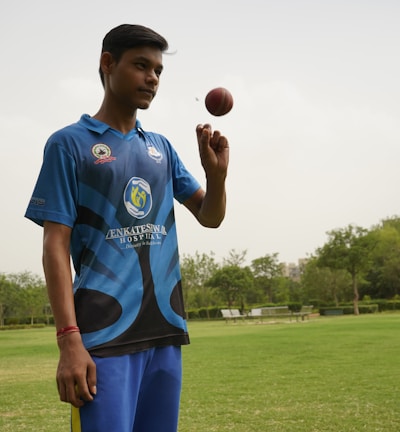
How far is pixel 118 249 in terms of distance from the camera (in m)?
2.16

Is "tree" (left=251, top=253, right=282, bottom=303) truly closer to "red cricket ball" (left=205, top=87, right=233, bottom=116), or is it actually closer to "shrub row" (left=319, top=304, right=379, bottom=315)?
"shrub row" (left=319, top=304, right=379, bottom=315)

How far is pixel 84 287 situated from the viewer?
6.91ft

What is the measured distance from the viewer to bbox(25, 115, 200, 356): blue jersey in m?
2.09

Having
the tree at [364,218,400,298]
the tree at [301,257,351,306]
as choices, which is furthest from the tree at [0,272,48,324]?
the tree at [364,218,400,298]

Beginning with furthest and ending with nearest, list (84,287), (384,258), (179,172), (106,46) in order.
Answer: (384,258) → (179,172) → (106,46) → (84,287)

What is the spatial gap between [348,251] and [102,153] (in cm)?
4948

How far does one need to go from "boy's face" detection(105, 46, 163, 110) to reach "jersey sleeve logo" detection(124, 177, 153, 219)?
13.6 inches

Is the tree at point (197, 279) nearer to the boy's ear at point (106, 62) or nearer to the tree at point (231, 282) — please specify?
the tree at point (231, 282)

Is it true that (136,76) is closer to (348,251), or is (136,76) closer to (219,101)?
(219,101)

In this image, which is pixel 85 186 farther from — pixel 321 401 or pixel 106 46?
pixel 321 401

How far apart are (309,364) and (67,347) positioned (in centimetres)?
1041

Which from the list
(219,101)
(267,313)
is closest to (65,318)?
(219,101)

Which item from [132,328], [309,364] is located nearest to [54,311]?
[132,328]

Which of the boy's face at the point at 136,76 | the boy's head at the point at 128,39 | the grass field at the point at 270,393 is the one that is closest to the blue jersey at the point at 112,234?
the boy's face at the point at 136,76
